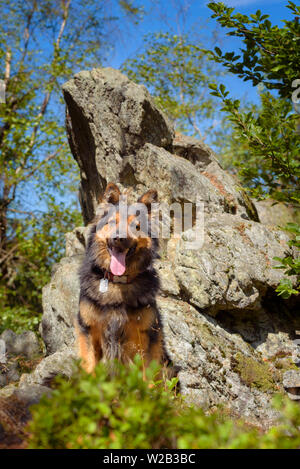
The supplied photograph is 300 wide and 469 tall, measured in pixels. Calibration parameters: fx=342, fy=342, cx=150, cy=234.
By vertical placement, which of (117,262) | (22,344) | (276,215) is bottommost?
(22,344)

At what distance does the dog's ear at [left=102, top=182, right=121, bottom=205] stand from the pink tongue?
744 millimetres

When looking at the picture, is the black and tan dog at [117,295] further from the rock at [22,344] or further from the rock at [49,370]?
the rock at [22,344]

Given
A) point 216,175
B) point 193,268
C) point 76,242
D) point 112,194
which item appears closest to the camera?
point 112,194

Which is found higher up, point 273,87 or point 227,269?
point 273,87

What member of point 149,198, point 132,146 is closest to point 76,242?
point 132,146

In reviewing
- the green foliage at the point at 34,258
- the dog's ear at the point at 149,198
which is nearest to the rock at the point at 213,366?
the dog's ear at the point at 149,198

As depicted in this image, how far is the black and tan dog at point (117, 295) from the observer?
4.23 meters

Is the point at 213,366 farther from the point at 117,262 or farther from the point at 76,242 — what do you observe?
the point at 76,242

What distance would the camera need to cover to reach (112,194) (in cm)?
468

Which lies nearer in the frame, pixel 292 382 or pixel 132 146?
pixel 292 382

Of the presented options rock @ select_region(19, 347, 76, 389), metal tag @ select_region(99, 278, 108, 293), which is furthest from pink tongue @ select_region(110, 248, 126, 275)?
rock @ select_region(19, 347, 76, 389)

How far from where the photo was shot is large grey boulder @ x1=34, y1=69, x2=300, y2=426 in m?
5.23

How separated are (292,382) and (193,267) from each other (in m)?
2.36
